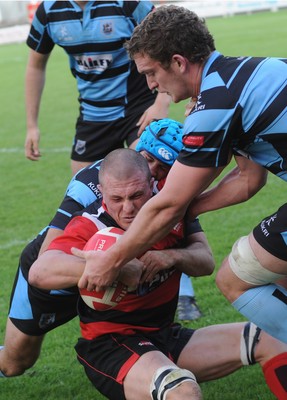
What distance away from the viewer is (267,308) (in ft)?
13.1

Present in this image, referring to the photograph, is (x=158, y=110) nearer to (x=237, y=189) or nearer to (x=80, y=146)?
(x=80, y=146)

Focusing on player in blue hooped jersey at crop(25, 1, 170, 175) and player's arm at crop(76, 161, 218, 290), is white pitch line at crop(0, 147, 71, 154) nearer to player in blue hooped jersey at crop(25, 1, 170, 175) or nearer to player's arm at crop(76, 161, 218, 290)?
player in blue hooped jersey at crop(25, 1, 170, 175)

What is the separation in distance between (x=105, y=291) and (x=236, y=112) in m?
1.10

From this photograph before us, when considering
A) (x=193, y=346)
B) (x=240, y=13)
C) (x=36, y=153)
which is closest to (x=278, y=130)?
(x=193, y=346)

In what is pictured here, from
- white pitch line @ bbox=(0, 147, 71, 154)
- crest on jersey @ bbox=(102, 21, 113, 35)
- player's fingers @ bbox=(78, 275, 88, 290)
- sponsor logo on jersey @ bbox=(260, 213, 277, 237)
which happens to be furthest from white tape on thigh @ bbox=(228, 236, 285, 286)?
white pitch line @ bbox=(0, 147, 71, 154)

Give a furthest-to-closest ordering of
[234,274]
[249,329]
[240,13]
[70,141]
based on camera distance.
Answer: [240,13], [70,141], [249,329], [234,274]

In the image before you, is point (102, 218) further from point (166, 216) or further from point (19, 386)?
point (19, 386)

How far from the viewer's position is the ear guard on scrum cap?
431cm

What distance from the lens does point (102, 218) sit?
13.6ft

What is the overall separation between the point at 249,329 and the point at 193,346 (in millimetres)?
325

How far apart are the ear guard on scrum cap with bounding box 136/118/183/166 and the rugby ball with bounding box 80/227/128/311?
51cm

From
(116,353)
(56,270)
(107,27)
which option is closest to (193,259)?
(116,353)

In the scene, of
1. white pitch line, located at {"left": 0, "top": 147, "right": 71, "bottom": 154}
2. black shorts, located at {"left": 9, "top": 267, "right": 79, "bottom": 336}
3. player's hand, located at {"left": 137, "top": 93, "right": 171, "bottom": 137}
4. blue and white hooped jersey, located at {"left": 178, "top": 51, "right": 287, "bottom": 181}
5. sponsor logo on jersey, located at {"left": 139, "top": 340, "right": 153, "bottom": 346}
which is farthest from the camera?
white pitch line, located at {"left": 0, "top": 147, "right": 71, "bottom": 154}

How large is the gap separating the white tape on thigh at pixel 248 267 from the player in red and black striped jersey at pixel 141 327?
30cm
